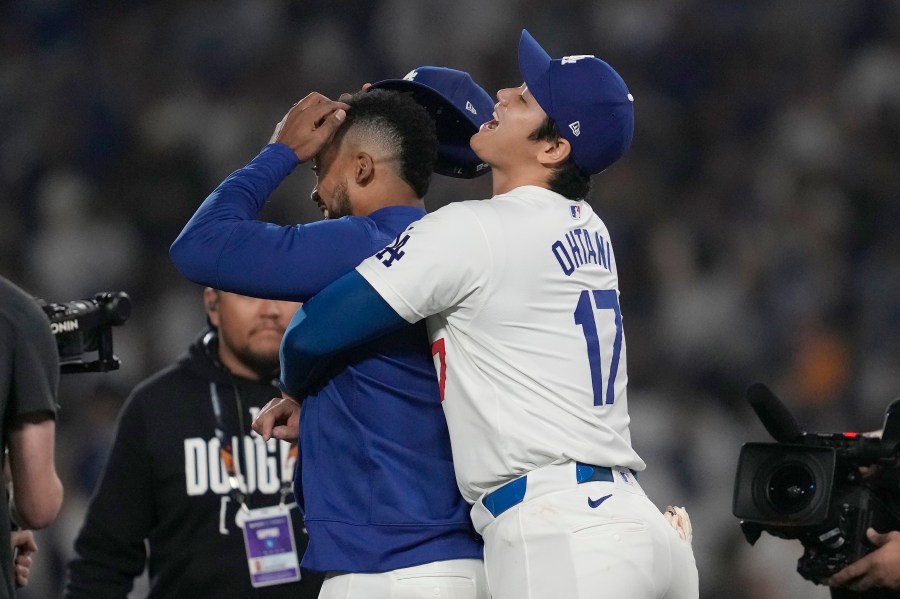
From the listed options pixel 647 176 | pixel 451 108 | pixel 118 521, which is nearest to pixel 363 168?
pixel 451 108

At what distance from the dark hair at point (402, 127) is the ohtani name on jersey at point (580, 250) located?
393 millimetres

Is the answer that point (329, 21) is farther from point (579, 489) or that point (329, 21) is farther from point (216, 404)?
point (579, 489)

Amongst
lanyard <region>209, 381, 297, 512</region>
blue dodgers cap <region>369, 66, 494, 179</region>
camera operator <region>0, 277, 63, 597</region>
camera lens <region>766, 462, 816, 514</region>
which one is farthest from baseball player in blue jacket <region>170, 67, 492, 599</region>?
camera lens <region>766, 462, 816, 514</region>

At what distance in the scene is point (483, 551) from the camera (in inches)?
88.9

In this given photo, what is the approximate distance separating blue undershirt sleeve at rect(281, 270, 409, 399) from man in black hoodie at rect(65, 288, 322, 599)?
142 cm

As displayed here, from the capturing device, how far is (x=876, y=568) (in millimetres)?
3223

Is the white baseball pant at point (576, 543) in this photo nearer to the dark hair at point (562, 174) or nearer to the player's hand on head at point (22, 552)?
the dark hair at point (562, 174)

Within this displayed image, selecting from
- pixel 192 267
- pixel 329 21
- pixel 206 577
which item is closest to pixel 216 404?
pixel 206 577

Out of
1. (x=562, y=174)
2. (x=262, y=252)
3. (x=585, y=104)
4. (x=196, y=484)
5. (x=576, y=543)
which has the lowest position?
(x=196, y=484)

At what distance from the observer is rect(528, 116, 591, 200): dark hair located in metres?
2.35

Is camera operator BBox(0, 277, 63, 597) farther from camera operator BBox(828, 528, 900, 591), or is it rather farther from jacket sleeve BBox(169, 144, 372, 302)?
camera operator BBox(828, 528, 900, 591)

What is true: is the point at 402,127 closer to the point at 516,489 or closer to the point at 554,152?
the point at 554,152

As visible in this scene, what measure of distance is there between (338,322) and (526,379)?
1.15ft

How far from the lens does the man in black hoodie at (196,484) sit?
3504 millimetres
